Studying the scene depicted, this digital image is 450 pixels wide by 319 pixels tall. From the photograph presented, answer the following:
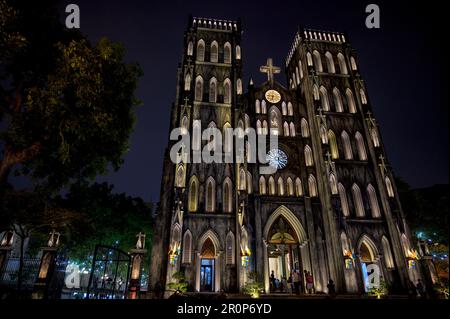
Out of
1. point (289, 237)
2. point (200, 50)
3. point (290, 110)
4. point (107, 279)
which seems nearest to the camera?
point (107, 279)

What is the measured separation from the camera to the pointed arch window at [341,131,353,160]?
24352 mm

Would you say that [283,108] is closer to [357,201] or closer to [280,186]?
[280,186]

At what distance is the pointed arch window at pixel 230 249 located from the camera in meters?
19.4

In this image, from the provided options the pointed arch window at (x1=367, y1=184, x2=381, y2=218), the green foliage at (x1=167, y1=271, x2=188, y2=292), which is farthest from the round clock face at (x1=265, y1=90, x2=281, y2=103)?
the green foliage at (x1=167, y1=271, x2=188, y2=292)

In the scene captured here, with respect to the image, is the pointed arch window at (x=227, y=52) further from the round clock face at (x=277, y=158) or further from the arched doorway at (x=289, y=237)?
the arched doorway at (x=289, y=237)

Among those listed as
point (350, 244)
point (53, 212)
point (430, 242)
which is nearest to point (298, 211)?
point (350, 244)

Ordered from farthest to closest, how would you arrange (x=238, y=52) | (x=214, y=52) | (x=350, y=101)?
(x=214, y=52) < (x=238, y=52) < (x=350, y=101)

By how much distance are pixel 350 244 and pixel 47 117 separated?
20284 mm

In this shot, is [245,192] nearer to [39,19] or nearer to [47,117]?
[47,117]

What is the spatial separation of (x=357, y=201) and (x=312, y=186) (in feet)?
12.2

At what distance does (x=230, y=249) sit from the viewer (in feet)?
64.9

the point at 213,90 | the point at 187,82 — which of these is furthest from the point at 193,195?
the point at 187,82

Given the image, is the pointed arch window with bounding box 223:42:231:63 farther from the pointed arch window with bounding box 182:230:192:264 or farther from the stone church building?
the pointed arch window with bounding box 182:230:192:264

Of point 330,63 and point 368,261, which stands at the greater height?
point 330,63
